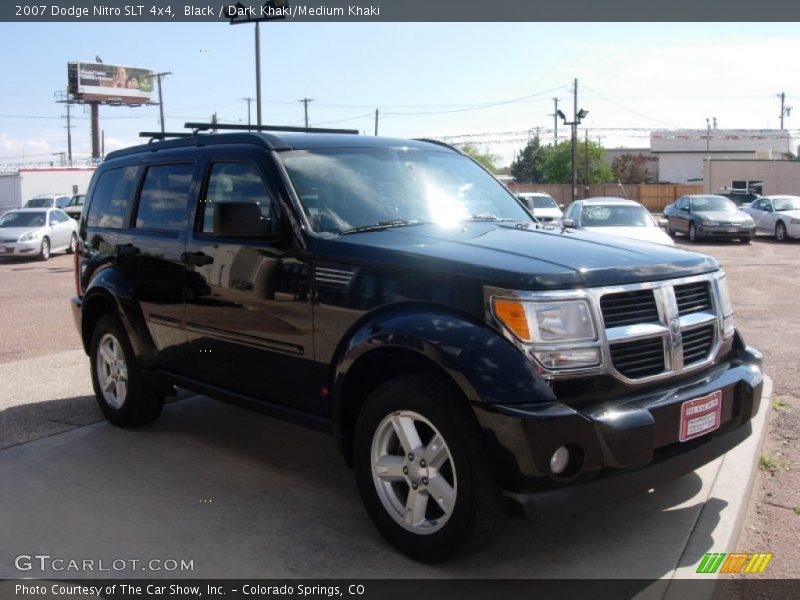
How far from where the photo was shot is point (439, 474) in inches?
144

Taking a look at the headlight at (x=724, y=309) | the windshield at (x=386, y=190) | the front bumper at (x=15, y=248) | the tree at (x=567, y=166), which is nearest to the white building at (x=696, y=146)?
the tree at (x=567, y=166)

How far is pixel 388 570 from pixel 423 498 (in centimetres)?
36

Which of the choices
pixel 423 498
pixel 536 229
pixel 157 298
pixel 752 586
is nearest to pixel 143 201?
pixel 157 298

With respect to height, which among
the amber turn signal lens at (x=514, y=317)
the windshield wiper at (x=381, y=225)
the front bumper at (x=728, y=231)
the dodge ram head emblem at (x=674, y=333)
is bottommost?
the front bumper at (x=728, y=231)

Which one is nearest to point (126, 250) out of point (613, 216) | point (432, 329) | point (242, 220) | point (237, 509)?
point (242, 220)

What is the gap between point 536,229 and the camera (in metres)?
4.70

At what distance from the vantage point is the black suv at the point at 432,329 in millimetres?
3445

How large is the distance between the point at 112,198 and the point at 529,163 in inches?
4347

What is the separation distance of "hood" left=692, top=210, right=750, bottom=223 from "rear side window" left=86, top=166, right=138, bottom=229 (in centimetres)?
2194

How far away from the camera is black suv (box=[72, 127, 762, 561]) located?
136 inches

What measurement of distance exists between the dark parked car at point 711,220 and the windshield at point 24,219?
19503mm

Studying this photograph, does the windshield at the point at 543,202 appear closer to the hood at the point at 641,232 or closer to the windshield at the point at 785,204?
the windshield at the point at 785,204

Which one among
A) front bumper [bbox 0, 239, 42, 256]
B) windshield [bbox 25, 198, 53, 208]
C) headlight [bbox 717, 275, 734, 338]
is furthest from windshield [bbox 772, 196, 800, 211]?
windshield [bbox 25, 198, 53, 208]

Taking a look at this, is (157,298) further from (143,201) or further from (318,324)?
(318,324)
